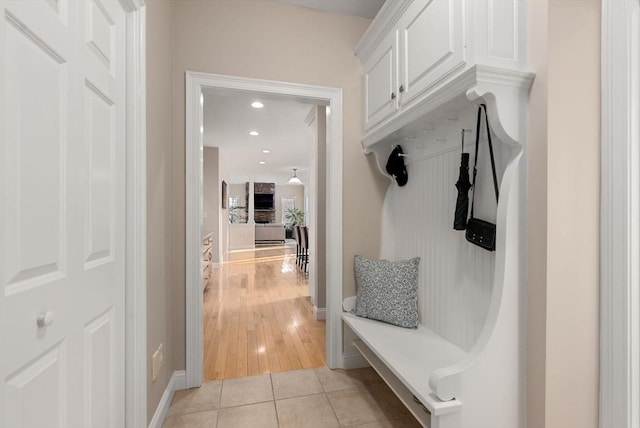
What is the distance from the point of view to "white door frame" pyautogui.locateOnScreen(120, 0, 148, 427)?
129 cm

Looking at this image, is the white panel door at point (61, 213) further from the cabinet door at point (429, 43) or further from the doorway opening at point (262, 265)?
the cabinet door at point (429, 43)

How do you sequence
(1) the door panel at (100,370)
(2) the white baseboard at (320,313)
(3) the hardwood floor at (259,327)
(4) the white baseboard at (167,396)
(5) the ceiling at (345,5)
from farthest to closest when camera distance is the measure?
(2) the white baseboard at (320,313) < (3) the hardwood floor at (259,327) < (5) the ceiling at (345,5) < (4) the white baseboard at (167,396) < (1) the door panel at (100,370)

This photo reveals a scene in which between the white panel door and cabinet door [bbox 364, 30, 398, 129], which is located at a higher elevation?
cabinet door [bbox 364, 30, 398, 129]

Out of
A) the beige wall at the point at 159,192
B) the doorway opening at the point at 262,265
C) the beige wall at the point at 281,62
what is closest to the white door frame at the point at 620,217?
the beige wall at the point at 281,62

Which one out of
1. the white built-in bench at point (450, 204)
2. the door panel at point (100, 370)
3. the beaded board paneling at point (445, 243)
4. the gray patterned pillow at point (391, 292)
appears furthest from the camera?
the gray patterned pillow at point (391, 292)

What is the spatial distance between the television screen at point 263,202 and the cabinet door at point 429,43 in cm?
1102

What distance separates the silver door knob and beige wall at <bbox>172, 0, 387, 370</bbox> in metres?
1.23

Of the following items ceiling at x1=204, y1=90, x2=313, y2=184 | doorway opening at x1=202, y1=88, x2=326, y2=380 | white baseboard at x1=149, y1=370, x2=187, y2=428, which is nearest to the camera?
A: white baseboard at x1=149, y1=370, x2=187, y2=428

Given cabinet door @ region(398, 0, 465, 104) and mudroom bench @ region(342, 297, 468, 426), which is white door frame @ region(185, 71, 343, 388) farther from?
cabinet door @ region(398, 0, 465, 104)

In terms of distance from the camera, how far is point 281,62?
7.20 feet

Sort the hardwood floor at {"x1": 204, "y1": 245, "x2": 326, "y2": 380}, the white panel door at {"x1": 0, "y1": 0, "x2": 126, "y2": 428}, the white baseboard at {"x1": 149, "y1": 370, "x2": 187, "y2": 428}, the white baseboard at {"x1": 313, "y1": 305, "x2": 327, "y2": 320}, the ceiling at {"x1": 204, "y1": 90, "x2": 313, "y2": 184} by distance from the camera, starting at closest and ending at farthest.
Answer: the white panel door at {"x1": 0, "y1": 0, "x2": 126, "y2": 428} → the white baseboard at {"x1": 149, "y1": 370, "x2": 187, "y2": 428} → the hardwood floor at {"x1": 204, "y1": 245, "x2": 326, "y2": 380} → the white baseboard at {"x1": 313, "y1": 305, "x2": 327, "y2": 320} → the ceiling at {"x1": 204, "y1": 90, "x2": 313, "y2": 184}

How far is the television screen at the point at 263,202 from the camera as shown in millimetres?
12297

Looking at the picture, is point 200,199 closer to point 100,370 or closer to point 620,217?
point 100,370

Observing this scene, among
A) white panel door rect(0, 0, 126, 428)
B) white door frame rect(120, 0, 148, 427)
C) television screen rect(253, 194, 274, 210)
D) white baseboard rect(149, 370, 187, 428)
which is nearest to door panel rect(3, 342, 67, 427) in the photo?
white panel door rect(0, 0, 126, 428)
